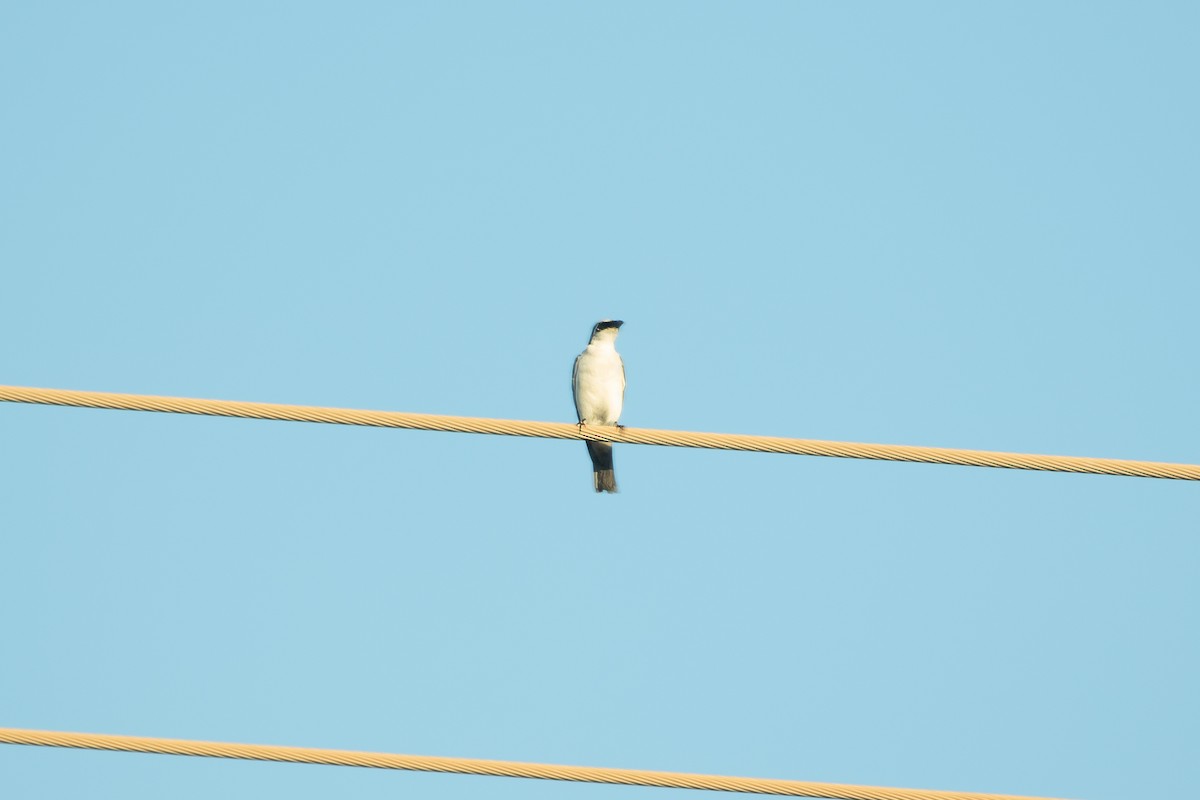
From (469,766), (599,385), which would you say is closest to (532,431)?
(469,766)

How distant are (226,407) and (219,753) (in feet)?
4.65

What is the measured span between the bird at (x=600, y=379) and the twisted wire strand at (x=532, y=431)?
498 centimetres

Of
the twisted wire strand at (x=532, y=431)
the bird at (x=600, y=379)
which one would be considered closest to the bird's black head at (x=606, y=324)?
the bird at (x=600, y=379)

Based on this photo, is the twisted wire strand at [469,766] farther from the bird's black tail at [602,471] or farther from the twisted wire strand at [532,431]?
Result: the bird's black tail at [602,471]

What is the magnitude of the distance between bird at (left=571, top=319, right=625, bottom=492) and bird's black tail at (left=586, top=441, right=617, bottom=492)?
2.07 feet

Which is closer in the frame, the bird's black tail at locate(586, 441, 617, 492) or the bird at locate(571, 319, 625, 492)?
the bird's black tail at locate(586, 441, 617, 492)

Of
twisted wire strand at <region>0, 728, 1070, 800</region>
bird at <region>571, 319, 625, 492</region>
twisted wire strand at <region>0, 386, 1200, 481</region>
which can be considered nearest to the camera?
twisted wire strand at <region>0, 728, 1070, 800</region>

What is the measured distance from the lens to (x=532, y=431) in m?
7.62

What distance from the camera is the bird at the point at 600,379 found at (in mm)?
12609

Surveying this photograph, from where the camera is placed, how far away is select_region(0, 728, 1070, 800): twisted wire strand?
6602 mm

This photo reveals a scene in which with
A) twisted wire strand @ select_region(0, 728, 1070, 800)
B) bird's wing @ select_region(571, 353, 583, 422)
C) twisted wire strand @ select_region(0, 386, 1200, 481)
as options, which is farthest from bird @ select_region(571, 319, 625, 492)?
twisted wire strand @ select_region(0, 728, 1070, 800)

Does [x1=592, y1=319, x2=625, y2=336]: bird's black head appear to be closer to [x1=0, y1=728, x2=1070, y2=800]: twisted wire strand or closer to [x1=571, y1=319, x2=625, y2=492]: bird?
[x1=571, y1=319, x2=625, y2=492]: bird

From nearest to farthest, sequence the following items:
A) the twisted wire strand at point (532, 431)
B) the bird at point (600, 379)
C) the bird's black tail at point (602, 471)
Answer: the twisted wire strand at point (532, 431)
the bird's black tail at point (602, 471)
the bird at point (600, 379)

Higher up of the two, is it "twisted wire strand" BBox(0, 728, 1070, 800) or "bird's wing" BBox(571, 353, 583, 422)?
"bird's wing" BBox(571, 353, 583, 422)
